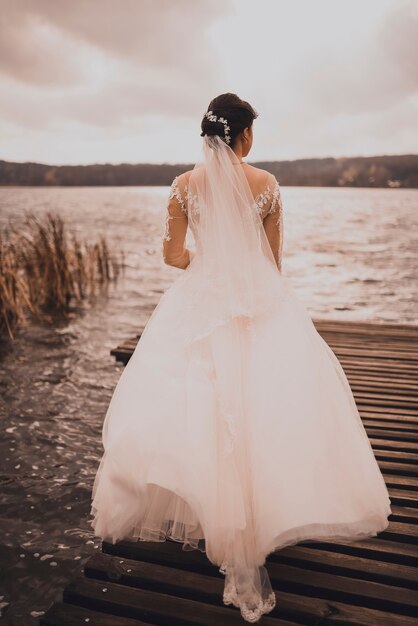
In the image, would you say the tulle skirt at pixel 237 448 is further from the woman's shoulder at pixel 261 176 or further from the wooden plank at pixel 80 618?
the woman's shoulder at pixel 261 176

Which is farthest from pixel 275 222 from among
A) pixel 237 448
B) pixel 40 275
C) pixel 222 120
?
pixel 40 275

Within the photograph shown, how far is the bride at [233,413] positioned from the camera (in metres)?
2.10

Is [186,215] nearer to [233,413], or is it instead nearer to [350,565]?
[233,413]

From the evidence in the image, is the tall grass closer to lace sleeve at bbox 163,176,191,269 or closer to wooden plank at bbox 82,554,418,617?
lace sleeve at bbox 163,176,191,269

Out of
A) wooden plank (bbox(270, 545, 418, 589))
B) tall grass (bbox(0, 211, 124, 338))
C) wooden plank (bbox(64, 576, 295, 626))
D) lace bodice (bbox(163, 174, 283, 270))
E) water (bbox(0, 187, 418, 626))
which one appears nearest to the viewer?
wooden plank (bbox(64, 576, 295, 626))

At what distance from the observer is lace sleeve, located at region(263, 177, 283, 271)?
2.52 m

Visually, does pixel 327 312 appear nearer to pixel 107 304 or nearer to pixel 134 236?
pixel 107 304

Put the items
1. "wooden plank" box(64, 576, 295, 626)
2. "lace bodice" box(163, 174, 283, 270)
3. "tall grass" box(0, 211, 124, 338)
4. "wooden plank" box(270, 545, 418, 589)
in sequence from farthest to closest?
"tall grass" box(0, 211, 124, 338) → "lace bodice" box(163, 174, 283, 270) → "wooden plank" box(270, 545, 418, 589) → "wooden plank" box(64, 576, 295, 626)

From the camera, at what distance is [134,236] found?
30391mm

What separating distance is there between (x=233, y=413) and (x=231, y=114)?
1.46 metres

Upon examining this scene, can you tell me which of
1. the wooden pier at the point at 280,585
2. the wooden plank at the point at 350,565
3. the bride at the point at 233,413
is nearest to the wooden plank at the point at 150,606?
the wooden pier at the point at 280,585

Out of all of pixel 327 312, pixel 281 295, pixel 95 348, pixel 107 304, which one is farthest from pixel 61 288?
Result: pixel 281 295

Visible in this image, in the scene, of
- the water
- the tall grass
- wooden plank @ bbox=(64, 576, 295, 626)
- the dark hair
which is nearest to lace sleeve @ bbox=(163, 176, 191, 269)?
the dark hair

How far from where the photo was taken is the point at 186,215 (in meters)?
2.64
